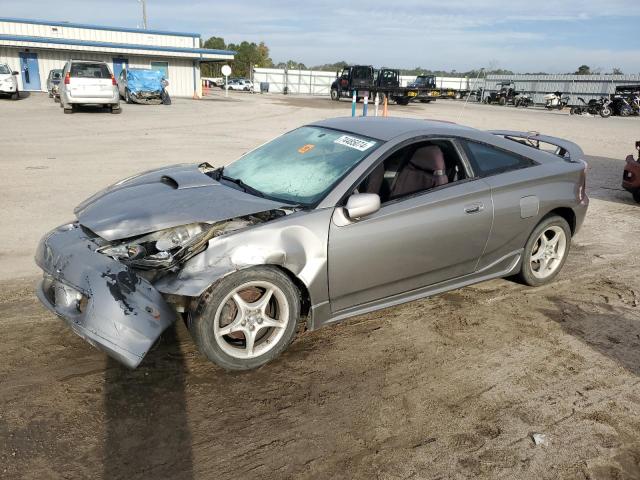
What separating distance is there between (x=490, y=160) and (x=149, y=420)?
3.25 m

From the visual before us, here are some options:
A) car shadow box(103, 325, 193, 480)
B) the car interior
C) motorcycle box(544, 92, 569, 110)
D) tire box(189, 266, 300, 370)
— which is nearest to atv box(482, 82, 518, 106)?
motorcycle box(544, 92, 569, 110)

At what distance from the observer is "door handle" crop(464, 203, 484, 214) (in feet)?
13.3

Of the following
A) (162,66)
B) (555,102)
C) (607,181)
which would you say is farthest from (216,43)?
(607,181)

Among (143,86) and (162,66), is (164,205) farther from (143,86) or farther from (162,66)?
(162,66)

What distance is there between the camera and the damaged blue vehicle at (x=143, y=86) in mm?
26688

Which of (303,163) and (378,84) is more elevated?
(378,84)

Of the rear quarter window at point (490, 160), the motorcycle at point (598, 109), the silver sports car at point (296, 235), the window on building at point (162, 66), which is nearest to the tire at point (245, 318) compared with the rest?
the silver sports car at point (296, 235)

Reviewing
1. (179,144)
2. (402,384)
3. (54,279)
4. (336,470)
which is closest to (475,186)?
(402,384)

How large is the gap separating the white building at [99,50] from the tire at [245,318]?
118 feet

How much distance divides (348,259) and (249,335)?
2.70 ft

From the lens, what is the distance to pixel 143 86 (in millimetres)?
26734

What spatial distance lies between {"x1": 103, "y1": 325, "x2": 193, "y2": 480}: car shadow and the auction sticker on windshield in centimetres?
196

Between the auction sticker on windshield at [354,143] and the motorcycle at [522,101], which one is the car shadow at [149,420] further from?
the motorcycle at [522,101]

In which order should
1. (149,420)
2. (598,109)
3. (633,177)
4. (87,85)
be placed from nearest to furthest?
(149,420)
(633,177)
(87,85)
(598,109)
